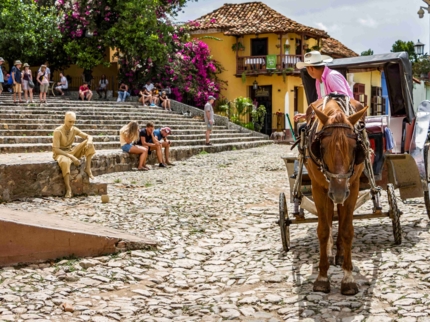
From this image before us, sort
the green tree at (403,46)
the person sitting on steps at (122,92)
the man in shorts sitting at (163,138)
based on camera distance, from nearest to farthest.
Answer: the man in shorts sitting at (163,138)
the person sitting on steps at (122,92)
the green tree at (403,46)

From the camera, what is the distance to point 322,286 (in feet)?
16.0

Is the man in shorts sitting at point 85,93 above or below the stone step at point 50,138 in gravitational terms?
above

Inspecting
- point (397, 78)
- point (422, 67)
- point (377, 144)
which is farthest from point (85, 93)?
point (422, 67)

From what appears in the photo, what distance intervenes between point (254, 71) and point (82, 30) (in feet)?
36.5

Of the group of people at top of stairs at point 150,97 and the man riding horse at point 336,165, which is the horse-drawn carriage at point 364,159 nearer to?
the man riding horse at point 336,165

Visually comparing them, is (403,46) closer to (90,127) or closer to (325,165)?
(90,127)

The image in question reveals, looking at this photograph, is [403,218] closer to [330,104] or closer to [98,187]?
[330,104]

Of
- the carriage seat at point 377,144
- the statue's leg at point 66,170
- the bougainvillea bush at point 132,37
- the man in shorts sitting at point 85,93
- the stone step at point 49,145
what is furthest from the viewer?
the bougainvillea bush at point 132,37

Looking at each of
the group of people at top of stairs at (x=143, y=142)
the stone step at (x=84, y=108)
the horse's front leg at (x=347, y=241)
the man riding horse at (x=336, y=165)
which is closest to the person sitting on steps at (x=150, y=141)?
the group of people at top of stairs at (x=143, y=142)

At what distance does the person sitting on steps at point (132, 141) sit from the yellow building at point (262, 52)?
20.6 m

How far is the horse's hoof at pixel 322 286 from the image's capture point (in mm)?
4879

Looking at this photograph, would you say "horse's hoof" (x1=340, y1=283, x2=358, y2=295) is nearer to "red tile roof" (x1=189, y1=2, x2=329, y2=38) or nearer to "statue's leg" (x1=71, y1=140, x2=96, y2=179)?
"statue's leg" (x1=71, y1=140, x2=96, y2=179)

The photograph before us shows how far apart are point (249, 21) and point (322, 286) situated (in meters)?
33.5

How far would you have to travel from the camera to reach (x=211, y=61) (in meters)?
35.7
